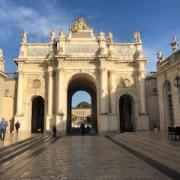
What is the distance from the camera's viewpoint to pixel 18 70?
105 ft

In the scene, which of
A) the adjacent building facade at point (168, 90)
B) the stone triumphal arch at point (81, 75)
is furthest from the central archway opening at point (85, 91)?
the adjacent building facade at point (168, 90)

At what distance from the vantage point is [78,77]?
3359cm

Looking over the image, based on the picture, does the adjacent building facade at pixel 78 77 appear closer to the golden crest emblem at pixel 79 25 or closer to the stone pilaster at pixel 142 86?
the stone pilaster at pixel 142 86

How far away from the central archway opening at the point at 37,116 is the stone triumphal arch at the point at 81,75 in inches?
123

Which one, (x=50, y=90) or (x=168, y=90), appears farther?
(x=50, y=90)

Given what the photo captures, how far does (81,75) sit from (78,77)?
943 mm

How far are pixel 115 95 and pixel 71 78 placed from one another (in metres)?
5.99

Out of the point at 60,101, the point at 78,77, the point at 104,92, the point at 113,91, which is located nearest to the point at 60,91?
the point at 60,101

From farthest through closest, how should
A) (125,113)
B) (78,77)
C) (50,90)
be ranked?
(125,113), (78,77), (50,90)

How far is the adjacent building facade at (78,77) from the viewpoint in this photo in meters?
30.7

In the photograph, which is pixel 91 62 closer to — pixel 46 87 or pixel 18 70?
pixel 46 87

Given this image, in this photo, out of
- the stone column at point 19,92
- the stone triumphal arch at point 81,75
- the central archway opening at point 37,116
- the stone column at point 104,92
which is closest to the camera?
the stone column at point 104,92

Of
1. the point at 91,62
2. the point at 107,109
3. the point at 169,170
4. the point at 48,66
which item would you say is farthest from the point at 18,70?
the point at 169,170

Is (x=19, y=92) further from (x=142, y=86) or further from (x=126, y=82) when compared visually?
(x=142, y=86)
